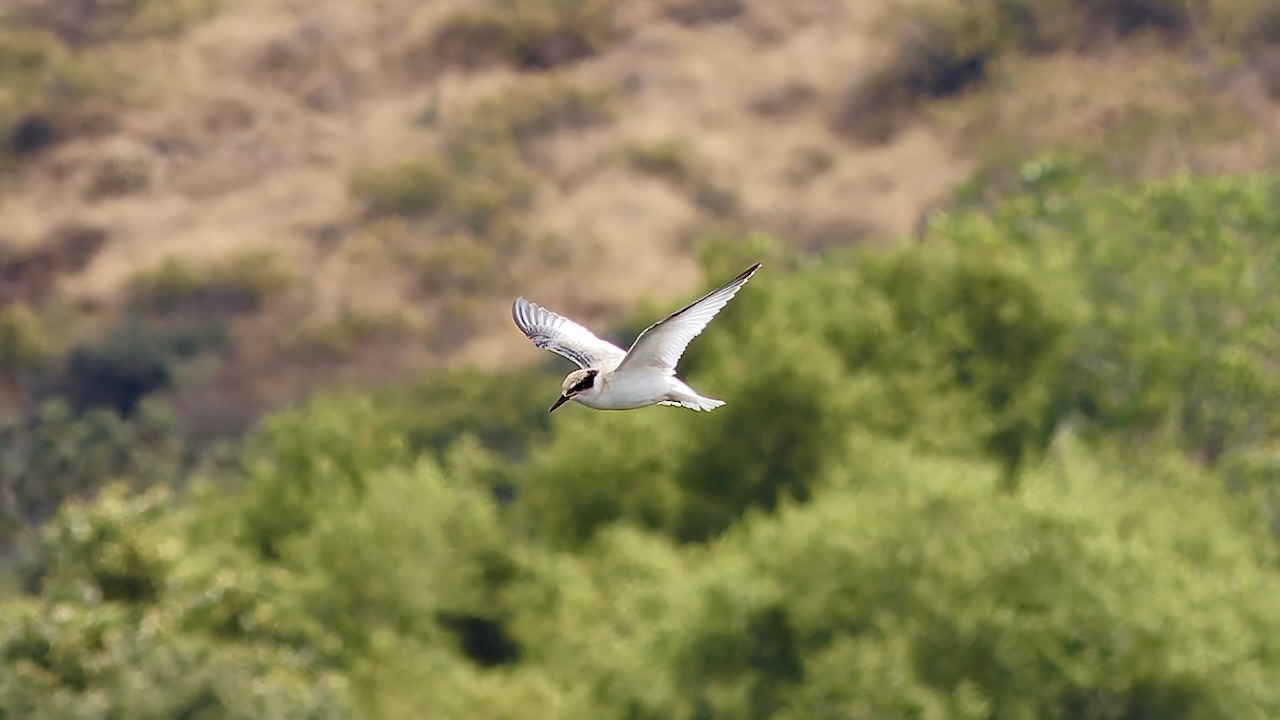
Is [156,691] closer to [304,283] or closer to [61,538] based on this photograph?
[61,538]

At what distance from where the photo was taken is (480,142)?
102 m

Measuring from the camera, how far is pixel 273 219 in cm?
10088

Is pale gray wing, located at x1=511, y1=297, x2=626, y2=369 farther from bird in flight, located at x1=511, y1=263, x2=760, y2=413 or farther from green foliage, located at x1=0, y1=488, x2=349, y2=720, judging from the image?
green foliage, located at x1=0, y1=488, x2=349, y2=720

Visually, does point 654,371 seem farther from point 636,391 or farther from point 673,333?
point 673,333

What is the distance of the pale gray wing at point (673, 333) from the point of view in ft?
40.2

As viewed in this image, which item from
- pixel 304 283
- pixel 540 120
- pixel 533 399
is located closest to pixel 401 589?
pixel 533 399

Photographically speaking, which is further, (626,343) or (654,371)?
(626,343)

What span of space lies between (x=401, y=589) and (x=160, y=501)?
12.3 meters

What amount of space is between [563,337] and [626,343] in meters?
55.0

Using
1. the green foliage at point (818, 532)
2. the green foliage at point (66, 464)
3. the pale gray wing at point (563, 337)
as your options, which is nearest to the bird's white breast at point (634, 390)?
the pale gray wing at point (563, 337)

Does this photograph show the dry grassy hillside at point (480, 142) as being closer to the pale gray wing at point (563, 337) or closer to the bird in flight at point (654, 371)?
the pale gray wing at point (563, 337)

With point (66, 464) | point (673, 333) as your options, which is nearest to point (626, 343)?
point (66, 464)

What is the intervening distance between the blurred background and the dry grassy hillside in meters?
0.22

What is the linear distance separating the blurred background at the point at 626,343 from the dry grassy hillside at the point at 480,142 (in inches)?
8.5
